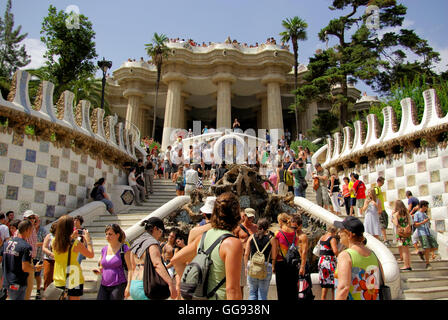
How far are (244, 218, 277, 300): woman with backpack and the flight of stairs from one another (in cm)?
315

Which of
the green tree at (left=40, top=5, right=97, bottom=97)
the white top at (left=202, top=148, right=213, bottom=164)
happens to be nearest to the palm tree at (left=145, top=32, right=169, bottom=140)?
the green tree at (left=40, top=5, right=97, bottom=97)

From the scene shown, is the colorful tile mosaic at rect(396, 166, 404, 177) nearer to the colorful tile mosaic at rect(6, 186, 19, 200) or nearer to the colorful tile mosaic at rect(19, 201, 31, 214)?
the colorful tile mosaic at rect(19, 201, 31, 214)

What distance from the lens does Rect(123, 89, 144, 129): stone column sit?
33.8 meters

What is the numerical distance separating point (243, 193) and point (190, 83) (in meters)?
23.6

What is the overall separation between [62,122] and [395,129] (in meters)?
10.8

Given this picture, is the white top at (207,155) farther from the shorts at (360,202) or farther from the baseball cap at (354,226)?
the baseball cap at (354,226)

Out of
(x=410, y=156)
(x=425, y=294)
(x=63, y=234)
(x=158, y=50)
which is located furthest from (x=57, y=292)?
(x=158, y=50)

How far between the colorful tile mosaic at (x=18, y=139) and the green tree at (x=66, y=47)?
547 inches

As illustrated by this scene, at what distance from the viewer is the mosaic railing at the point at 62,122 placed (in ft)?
29.1

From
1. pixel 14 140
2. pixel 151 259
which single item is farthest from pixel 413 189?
pixel 14 140

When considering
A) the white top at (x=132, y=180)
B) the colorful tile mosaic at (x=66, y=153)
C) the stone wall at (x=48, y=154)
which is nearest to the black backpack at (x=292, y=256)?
the stone wall at (x=48, y=154)
